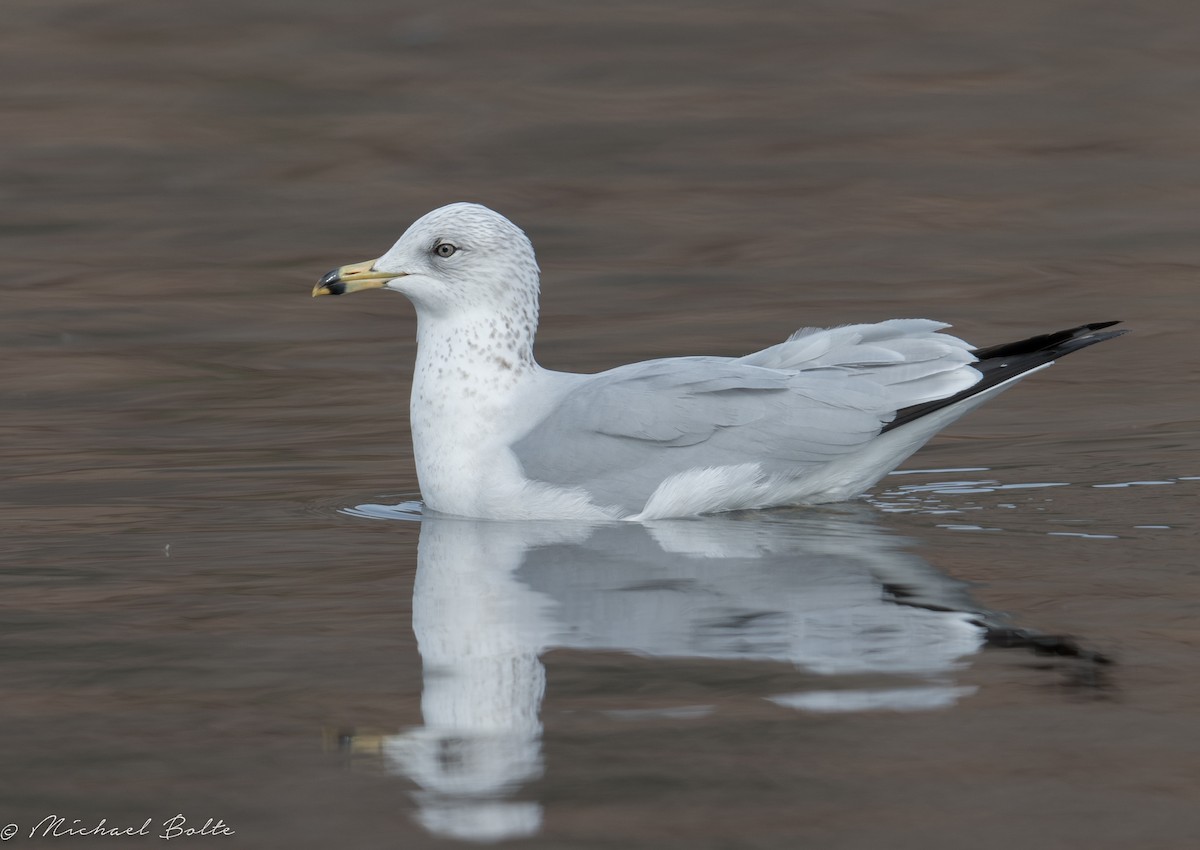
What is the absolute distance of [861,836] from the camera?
4.29 meters

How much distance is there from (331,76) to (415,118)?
159 cm

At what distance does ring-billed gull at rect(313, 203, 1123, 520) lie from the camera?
7898mm

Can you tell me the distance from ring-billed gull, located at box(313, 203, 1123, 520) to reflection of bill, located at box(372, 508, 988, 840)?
0.15 metres

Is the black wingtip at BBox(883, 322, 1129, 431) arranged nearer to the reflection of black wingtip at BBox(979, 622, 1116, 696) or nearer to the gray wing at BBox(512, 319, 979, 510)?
the gray wing at BBox(512, 319, 979, 510)

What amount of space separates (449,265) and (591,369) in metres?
2.86

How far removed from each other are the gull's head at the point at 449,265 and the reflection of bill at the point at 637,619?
0.93 meters

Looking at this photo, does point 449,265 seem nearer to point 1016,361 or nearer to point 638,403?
point 638,403

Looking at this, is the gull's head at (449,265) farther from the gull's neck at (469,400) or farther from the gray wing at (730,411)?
the gray wing at (730,411)

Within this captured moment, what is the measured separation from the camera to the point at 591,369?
1113 cm

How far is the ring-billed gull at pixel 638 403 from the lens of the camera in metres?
7.90

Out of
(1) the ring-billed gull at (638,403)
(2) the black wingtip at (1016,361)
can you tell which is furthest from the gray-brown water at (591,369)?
(2) the black wingtip at (1016,361)

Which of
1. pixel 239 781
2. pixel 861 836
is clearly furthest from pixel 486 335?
pixel 861 836

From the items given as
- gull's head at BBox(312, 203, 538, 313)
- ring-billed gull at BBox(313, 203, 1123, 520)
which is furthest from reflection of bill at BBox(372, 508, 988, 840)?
gull's head at BBox(312, 203, 538, 313)

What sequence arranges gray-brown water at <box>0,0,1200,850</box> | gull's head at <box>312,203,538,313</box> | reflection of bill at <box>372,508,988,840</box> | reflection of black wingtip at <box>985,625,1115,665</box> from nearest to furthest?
gray-brown water at <box>0,0,1200,850</box>
reflection of bill at <box>372,508,988,840</box>
reflection of black wingtip at <box>985,625,1115,665</box>
gull's head at <box>312,203,538,313</box>
